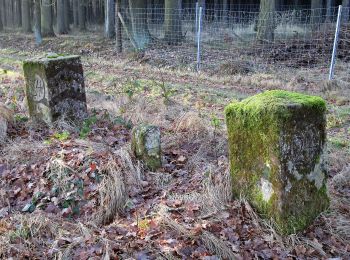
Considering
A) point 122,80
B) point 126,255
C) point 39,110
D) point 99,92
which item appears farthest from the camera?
point 122,80

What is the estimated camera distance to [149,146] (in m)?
4.94

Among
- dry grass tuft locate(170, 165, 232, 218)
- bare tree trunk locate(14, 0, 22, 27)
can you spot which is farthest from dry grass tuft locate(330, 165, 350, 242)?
bare tree trunk locate(14, 0, 22, 27)

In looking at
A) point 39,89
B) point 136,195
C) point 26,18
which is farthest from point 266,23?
point 26,18

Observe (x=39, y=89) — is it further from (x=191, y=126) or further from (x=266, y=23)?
(x=266, y=23)

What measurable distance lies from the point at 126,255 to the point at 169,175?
5.37ft

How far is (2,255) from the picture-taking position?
3373mm

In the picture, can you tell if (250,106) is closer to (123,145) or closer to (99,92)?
(123,145)

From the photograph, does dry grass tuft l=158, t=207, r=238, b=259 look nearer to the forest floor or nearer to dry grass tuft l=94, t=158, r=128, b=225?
the forest floor

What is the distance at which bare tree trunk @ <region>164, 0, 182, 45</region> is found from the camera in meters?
15.1

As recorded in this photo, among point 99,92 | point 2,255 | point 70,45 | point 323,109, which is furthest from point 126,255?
point 70,45

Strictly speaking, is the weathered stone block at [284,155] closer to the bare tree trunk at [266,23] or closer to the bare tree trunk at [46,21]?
the bare tree trunk at [266,23]

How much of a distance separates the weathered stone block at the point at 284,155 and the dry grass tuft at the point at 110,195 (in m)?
1.35

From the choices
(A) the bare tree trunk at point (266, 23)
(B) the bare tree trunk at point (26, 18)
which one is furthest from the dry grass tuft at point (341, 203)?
(B) the bare tree trunk at point (26, 18)

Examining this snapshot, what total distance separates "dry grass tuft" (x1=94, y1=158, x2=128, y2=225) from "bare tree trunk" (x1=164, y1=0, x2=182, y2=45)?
36.3 feet
